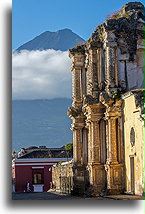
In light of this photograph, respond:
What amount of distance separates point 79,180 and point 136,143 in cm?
630

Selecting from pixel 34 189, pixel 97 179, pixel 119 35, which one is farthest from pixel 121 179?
pixel 34 189

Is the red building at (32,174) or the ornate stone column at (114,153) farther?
the red building at (32,174)

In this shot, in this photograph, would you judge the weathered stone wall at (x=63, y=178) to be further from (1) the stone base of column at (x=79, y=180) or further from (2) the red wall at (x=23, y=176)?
(2) the red wall at (x=23, y=176)

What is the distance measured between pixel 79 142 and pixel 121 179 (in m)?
5.73

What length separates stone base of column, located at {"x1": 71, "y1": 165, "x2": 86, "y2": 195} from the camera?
23.2 m

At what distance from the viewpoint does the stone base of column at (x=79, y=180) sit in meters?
23.2

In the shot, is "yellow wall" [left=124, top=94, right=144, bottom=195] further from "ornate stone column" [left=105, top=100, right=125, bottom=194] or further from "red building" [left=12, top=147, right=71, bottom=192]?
"red building" [left=12, top=147, right=71, bottom=192]

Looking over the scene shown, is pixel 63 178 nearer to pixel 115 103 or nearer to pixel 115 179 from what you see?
pixel 115 179

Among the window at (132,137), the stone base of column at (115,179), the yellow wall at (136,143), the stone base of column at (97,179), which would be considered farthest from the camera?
the stone base of column at (97,179)

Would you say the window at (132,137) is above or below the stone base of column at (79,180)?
above

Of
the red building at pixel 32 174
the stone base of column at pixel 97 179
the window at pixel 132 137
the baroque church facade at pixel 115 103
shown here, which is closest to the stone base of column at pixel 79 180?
the baroque church facade at pixel 115 103

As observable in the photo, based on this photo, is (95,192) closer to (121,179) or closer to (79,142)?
(121,179)

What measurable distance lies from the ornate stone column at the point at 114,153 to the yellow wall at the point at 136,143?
535 millimetres

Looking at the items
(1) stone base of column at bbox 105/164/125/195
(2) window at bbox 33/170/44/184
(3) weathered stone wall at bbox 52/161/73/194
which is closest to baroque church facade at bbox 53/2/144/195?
(1) stone base of column at bbox 105/164/125/195
